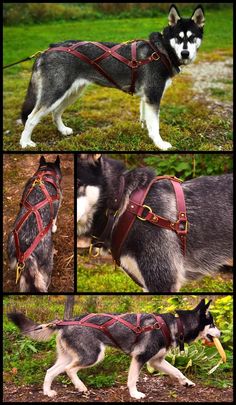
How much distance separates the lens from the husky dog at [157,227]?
407 centimetres

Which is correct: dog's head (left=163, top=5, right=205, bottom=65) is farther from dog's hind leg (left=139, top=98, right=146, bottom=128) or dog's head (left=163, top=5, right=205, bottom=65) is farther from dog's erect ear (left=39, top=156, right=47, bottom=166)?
dog's erect ear (left=39, top=156, right=47, bottom=166)

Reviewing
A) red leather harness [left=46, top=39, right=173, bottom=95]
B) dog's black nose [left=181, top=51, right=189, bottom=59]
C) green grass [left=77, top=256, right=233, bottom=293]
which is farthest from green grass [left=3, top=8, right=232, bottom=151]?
green grass [left=77, top=256, right=233, bottom=293]

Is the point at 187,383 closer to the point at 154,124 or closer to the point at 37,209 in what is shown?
the point at 37,209

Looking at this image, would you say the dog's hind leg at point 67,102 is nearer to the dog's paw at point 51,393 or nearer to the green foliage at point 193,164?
the green foliage at point 193,164

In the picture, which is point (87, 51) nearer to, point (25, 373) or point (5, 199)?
point (5, 199)

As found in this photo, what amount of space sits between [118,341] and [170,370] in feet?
1.81

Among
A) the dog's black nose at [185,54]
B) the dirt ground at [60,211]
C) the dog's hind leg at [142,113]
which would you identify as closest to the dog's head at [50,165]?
the dirt ground at [60,211]

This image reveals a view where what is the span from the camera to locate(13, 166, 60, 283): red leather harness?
4.26 m

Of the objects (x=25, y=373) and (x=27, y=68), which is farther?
(x=27, y=68)

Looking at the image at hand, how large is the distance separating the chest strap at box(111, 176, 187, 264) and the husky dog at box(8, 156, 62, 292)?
0.62m

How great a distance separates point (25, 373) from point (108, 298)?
4.92ft

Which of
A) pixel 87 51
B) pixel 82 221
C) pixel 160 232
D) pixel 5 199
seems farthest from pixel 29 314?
pixel 87 51

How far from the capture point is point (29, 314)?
5750 millimetres

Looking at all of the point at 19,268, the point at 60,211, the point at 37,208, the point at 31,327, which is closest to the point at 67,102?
the point at 60,211
